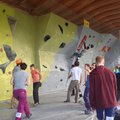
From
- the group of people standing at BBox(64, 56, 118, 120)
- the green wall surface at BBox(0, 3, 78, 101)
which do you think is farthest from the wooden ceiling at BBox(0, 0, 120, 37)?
the group of people standing at BBox(64, 56, 118, 120)

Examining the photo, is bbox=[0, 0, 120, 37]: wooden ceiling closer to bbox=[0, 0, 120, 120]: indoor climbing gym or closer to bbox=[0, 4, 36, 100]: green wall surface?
bbox=[0, 0, 120, 120]: indoor climbing gym

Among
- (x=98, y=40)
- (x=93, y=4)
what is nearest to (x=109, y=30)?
(x=98, y=40)

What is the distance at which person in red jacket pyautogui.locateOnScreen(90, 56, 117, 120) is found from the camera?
626cm

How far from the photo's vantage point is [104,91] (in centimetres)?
629

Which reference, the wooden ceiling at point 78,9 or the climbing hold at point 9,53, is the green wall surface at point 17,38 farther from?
the wooden ceiling at point 78,9

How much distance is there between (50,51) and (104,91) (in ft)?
40.1

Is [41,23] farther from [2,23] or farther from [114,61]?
[114,61]

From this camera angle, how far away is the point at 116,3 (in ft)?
55.8

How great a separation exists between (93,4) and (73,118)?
30.0 feet

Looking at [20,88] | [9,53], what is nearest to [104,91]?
[20,88]

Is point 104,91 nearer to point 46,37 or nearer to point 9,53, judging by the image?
point 9,53

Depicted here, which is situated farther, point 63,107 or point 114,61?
point 114,61

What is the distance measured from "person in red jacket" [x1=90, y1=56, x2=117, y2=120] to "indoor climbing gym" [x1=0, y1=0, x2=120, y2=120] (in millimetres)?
2589

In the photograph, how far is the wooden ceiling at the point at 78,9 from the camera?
15.5m
